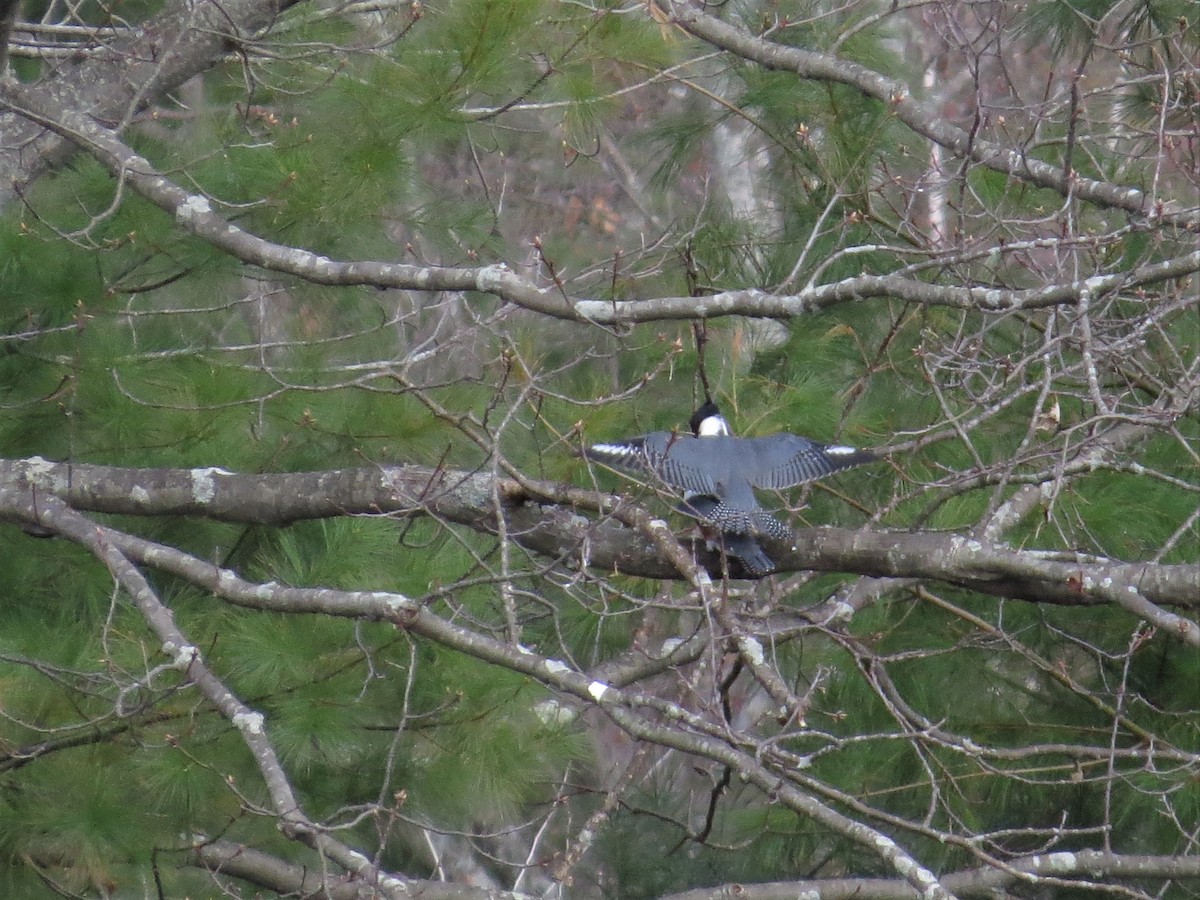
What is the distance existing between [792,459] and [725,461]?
15 cm

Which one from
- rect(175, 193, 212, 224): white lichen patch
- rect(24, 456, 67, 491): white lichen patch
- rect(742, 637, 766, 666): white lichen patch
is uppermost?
rect(175, 193, 212, 224): white lichen patch

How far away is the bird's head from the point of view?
3047 mm

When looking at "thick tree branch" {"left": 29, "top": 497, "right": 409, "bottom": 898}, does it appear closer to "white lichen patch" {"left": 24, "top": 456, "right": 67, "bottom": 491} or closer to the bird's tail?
"white lichen patch" {"left": 24, "top": 456, "right": 67, "bottom": 491}

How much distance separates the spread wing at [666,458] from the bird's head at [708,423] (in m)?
0.04

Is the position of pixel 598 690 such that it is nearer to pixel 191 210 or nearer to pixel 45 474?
pixel 191 210

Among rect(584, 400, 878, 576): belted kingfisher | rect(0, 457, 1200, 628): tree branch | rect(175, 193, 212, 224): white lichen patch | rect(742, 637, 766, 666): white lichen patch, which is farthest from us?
rect(584, 400, 878, 576): belted kingfisher

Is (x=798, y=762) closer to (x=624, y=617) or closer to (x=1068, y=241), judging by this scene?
(x=1068, y=241)

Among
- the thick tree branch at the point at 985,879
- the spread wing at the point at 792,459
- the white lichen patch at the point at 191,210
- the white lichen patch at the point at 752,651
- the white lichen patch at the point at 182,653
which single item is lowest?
the thick tree branch at the point at 985,879

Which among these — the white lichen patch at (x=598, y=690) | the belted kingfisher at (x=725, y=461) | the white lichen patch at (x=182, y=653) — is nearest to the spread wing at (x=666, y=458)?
the belted kingfisher at (x=725, y=461)

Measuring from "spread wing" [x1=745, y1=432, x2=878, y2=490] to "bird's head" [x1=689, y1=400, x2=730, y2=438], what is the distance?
0.09 m

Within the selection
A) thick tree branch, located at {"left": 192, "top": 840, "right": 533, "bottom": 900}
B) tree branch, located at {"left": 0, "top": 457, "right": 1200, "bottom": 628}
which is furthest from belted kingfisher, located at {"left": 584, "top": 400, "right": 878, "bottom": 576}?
thick tree branch, located at {"left": 192, "top": 840, "right": 533, "bottom": 900}

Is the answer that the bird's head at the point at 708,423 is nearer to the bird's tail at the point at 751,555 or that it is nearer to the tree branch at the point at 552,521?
the tree branch at the point at 552,521

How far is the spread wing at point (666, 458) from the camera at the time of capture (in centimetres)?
272

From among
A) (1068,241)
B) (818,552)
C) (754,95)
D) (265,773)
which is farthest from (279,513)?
(754,95)
